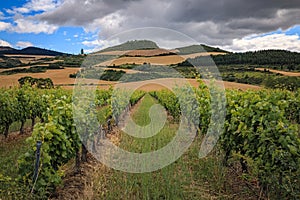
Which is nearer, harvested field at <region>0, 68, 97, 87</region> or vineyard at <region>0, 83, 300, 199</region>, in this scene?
vineyard at <region>0, 83, 300, 199</region>

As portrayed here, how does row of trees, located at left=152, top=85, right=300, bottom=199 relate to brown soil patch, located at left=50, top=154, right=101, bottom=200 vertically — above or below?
above

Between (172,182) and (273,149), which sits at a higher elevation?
(273,149)

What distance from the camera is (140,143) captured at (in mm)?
8617

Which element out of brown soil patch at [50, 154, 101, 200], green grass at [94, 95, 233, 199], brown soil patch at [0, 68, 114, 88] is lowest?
brown soil patch at [50, 154, 101, 200]

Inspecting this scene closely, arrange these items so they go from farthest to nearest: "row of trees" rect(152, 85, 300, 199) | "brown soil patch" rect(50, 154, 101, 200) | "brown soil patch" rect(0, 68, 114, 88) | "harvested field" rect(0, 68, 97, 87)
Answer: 1. "harvested field" rect(0, 68, 97, 87)
2. "brown soil patch" rect(0, 68, 114, 88)
3. "brown soil patch" rect(50, 154, 101, 200)
4. "row of trees" rect(152, 85, 300, 199)

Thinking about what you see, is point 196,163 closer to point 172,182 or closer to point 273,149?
point 172,182

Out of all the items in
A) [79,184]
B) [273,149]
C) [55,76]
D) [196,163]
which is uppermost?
[273,149]

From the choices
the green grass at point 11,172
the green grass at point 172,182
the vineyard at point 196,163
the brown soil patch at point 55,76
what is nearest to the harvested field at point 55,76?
the brown soil patch at point 55,76

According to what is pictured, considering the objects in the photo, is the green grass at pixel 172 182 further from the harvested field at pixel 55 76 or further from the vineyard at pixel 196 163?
the harvested field at pixel 55 76

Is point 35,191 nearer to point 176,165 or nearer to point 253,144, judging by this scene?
point 176,165

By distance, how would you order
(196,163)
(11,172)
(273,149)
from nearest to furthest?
(273,149) < (11,172) < (196,163)

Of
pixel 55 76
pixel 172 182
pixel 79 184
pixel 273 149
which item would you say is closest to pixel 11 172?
pixel 79 184

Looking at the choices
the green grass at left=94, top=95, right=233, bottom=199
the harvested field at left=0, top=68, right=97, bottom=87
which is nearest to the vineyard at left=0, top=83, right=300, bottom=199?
the green grass at left=94, top=95, right=233, bottom=199

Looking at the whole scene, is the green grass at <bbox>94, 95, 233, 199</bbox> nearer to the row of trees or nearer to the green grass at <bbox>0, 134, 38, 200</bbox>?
the row of trees
